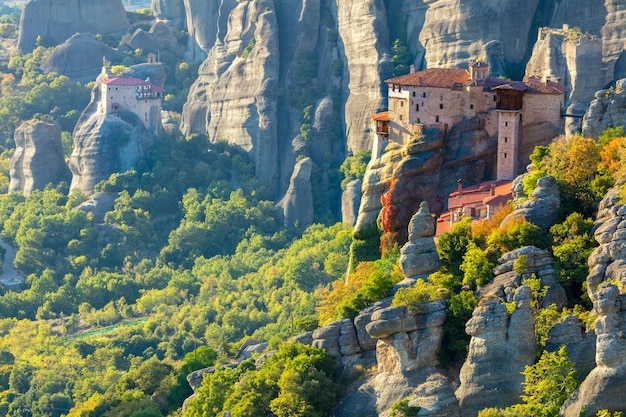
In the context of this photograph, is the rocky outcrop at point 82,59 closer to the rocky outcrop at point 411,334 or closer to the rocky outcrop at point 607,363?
the rocky outcrop at point 411,334

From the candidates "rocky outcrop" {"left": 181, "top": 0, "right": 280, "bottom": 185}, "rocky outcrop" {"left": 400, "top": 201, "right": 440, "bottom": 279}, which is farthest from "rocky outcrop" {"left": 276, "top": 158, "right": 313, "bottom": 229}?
"rocky outcrop" {"left": 400, "top": 201, "right": 440, "bottom": 279}

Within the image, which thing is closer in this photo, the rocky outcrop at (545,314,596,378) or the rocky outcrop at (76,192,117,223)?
the rocky outcrop at (545,314,596,378)

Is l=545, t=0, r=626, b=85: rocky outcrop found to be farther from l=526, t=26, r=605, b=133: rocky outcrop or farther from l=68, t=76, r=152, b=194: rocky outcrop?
l=68, t=76, r=152, b=194: rocky outcrop

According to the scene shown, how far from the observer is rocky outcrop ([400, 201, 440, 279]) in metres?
66.6

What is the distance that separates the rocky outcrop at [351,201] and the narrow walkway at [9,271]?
66.0 ft

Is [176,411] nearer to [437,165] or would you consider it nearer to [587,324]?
[437,165]

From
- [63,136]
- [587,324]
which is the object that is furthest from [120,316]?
[587,324]

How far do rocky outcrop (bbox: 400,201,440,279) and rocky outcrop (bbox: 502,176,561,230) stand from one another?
2.61 metres

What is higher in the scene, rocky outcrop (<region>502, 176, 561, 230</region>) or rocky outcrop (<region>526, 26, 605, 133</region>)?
rocky outcrop (<region>526, 26, 605, 133</region>)

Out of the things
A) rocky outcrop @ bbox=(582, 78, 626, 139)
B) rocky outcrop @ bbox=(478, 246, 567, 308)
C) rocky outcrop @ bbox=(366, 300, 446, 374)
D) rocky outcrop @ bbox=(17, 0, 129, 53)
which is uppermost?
rocky outcrop @ bbox=(582, 78, 626, 139)

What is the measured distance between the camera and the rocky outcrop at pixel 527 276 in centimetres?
6234

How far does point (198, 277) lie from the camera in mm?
109438

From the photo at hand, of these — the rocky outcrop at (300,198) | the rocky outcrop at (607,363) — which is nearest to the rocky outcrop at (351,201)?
the rocky outcrop at (300,198)

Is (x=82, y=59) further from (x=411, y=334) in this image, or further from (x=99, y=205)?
(x=411, y=334)
